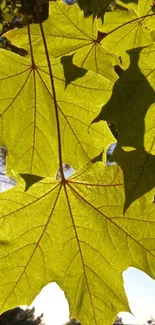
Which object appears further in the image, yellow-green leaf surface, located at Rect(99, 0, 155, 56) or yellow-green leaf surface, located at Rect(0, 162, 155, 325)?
yellow-green leaf surface, located at Rect(99, 0, 155, 56)

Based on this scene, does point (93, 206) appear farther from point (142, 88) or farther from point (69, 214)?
point (142, 88)

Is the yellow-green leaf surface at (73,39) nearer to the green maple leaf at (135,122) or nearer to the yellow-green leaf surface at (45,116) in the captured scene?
the yellow-green leaf surface at (45,116)

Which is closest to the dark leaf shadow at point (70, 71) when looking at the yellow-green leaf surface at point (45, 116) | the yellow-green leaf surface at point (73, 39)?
the yellow-green leaf surface at point (45, 116)

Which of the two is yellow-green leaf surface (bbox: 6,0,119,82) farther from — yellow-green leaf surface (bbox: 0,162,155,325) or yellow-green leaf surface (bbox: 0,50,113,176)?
yellow-green leaf surface (bbox: 0,162,155,325)

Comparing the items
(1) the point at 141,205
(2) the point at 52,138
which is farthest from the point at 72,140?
(1) the point at 141,205

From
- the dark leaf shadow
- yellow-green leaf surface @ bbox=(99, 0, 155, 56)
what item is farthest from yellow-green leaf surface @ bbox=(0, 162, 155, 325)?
yellow-green leaf surface @ bbox=(99, 0, 155, 56)

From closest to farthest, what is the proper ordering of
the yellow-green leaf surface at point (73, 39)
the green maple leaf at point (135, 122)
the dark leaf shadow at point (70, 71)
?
the green maple leaf at point (135, 122) < the dark leaf shadow at point (70, 71) < the yellow-green leaf surface at point (73, 39)
